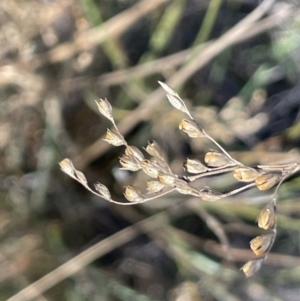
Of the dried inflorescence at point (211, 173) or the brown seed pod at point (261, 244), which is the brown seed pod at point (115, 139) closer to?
the dried inflorescence at point (211, 173)

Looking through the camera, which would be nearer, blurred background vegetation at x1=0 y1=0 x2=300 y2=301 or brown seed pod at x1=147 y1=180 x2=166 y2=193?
brown seed pod at x1=147 y1=180 x2=166 y2=193

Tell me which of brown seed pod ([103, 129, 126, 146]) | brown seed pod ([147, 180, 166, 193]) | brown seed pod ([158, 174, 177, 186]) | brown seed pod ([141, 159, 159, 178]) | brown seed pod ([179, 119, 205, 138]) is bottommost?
brown seed pod ([147, 180, 166, 193])

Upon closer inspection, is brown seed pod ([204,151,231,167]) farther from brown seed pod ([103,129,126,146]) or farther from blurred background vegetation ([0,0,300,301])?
blurred background vegetation ([0,0,300,301])

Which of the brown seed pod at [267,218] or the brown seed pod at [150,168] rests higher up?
the brown seed pod at [150,168]

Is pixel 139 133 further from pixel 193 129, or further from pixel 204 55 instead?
pixel 193 129

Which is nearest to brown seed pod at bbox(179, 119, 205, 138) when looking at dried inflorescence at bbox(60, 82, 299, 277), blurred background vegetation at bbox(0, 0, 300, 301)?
dried inflorescence at bbox(60, 82, 299, 277)

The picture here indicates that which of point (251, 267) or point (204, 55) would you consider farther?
point (204, 55)

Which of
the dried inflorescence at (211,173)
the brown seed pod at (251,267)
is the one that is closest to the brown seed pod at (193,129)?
the dried inflorescence at (211,173)

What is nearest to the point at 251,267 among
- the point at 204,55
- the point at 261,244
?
the point at 261,244
